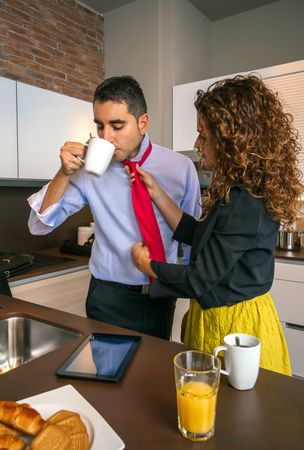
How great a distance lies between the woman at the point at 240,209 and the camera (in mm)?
892

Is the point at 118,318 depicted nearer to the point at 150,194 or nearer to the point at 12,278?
the point at 150,194

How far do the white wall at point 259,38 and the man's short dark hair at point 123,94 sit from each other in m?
2.42

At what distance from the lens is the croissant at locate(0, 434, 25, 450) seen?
500 millimetres

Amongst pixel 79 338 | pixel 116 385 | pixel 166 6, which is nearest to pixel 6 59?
pixel 166 6

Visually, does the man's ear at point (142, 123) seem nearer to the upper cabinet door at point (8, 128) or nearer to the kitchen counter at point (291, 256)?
the upper cabinet door at point (8, 128)

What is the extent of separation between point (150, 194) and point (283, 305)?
159 centimetres

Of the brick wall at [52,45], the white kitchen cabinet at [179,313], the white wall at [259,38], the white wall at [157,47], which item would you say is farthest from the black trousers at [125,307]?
the white wall at [259,38]

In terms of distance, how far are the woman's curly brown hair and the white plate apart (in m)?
0.55

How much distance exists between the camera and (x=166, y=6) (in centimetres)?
310

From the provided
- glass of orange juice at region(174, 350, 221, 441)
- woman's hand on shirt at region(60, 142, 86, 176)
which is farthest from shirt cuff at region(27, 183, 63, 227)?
glass of orange juice at region(174, 350, 221, 441)

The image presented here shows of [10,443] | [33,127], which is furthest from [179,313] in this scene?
[10,443]

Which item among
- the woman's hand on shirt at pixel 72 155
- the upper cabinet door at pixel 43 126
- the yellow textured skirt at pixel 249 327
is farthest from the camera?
the upper cabinet door at pixel 43 126

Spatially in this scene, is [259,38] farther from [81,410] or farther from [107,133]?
[81,410]

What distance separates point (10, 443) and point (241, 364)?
1.30ft
